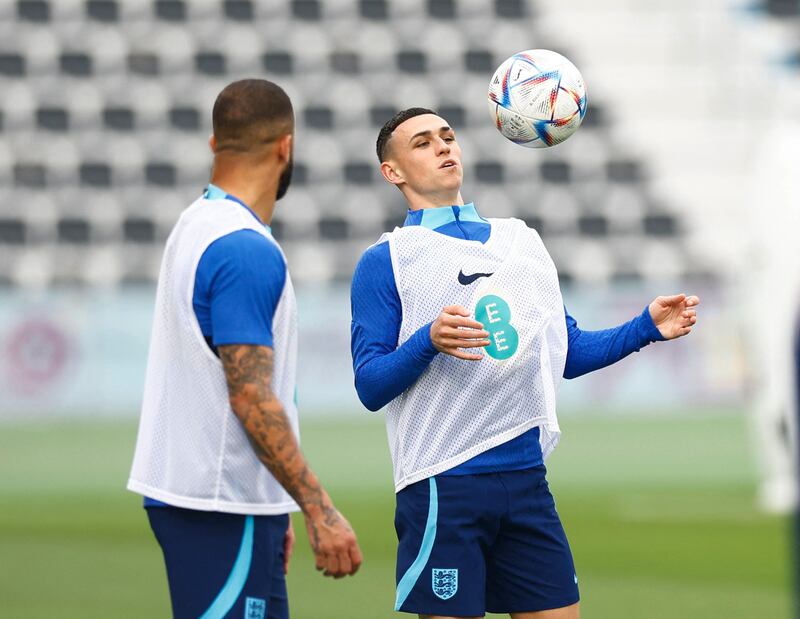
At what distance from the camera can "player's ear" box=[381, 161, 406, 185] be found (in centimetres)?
486

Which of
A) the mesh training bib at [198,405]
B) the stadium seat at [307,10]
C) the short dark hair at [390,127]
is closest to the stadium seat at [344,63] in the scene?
the stadium seat at [307,10]

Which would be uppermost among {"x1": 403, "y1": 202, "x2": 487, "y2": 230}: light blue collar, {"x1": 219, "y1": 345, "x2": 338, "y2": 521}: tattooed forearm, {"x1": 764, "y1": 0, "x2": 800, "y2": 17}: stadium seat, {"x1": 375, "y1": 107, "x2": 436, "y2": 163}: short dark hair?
{"x1": 764, "y1": 0, "x2": 800, "y2": 17}: stadium seat

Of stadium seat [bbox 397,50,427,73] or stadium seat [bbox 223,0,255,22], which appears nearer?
stadium seat [bbox 223,0,255,22]

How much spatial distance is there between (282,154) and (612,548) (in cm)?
848

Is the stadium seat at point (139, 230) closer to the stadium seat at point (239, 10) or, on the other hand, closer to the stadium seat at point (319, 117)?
the stadium seat at point (319, 117)

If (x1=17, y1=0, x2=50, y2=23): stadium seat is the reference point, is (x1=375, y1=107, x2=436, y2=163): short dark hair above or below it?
below

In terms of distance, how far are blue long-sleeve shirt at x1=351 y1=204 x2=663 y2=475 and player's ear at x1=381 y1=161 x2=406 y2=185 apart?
0.38 ft

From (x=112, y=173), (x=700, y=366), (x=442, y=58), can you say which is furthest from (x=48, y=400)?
(x=442, y=58)

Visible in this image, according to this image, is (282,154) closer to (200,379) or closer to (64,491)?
(200,379)

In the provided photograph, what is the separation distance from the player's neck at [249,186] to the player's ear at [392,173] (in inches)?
32.2

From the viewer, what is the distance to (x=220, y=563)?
3.87m

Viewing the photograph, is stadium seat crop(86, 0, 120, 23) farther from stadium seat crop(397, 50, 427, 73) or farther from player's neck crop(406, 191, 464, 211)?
player's neck crop(406, 191, 464, 211)

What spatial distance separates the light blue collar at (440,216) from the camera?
4762mm

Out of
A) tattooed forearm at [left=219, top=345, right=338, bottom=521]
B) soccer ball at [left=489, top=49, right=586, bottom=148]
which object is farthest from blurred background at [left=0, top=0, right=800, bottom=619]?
tattooed forearm at [left=219, top=345, right=338, bottom=521]
